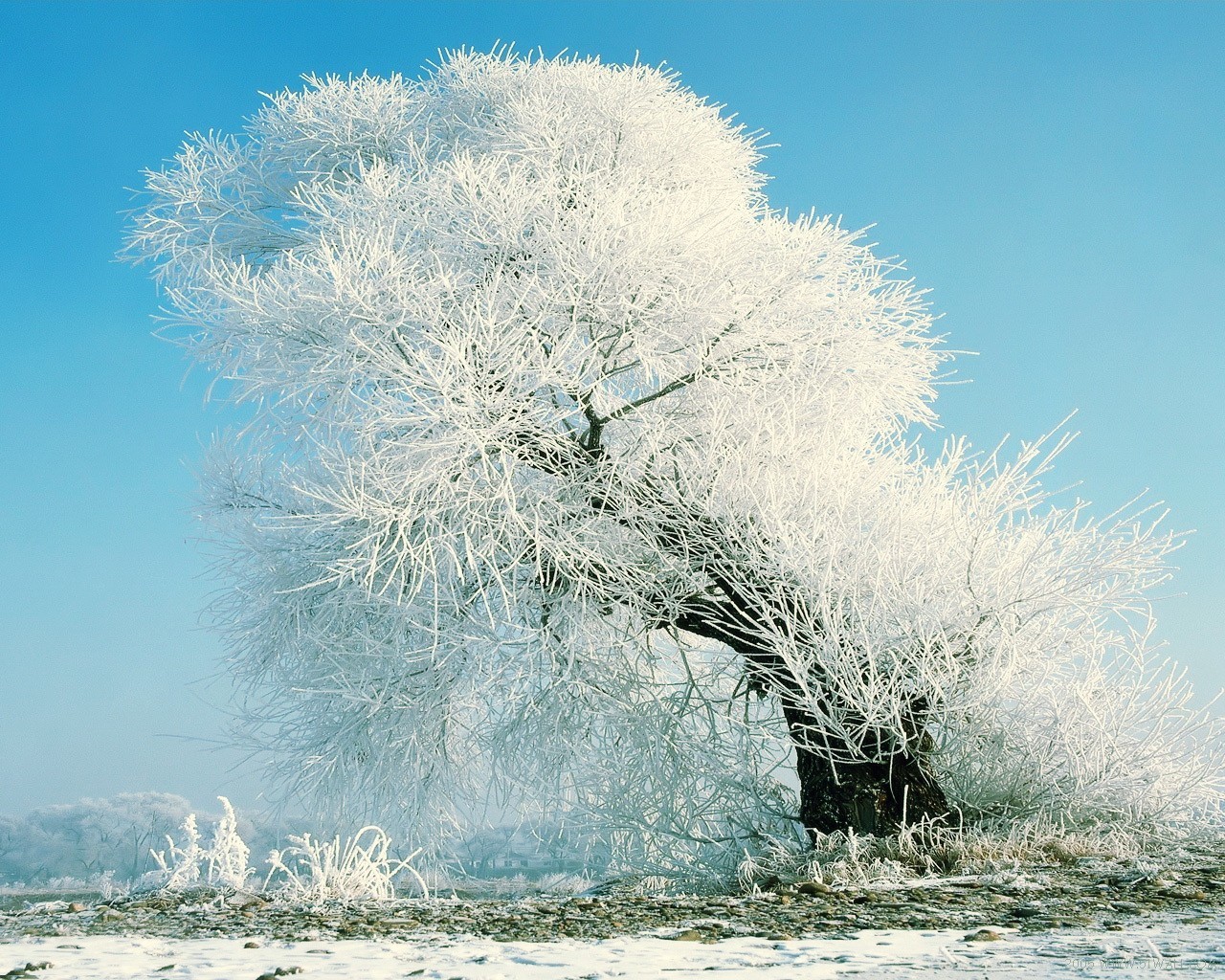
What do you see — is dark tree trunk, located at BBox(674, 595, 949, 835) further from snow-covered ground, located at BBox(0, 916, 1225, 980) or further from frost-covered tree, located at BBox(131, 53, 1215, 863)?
snow-covered ground, located at BBox(0, 916, 1225, 980)

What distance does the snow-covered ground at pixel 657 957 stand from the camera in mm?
3275

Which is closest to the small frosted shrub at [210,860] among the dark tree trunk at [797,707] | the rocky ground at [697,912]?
the rocky ground at [697,912]

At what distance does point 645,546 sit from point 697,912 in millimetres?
3321

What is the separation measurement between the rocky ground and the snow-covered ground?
0.18 meters

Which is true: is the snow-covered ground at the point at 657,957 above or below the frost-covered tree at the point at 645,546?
below

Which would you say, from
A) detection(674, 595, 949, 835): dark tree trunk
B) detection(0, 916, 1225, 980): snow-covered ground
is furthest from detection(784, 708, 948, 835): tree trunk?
detection(0, 916, 1225, 980): snow-covered ground

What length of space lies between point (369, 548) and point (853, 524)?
10.6 feet

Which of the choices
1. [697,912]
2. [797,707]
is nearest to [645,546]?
[797,707]

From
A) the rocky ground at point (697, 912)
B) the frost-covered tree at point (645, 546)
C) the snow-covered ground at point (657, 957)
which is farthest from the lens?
the frost-covered tree at point (645, 546)

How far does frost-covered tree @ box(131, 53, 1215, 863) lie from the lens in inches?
271

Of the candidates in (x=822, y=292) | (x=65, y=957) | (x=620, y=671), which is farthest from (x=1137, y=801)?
(x=65, y=957)

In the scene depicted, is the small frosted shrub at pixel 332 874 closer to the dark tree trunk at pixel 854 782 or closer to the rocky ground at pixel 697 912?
the rocky ground at pixel 697 912

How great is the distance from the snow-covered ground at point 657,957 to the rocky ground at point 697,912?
0.61ft

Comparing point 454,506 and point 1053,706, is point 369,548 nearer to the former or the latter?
point 454,506
